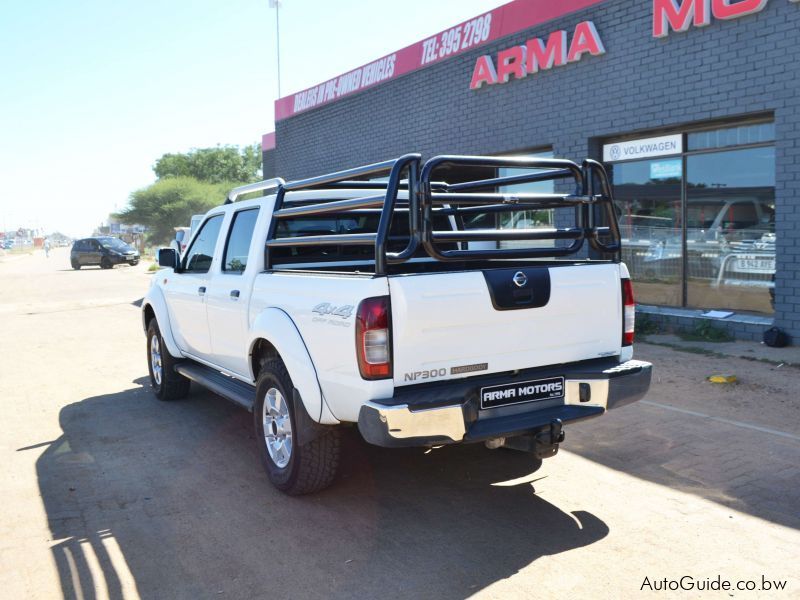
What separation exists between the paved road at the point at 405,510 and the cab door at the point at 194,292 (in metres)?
0.74

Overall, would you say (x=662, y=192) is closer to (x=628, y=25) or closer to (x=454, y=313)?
(x=628, y=25)

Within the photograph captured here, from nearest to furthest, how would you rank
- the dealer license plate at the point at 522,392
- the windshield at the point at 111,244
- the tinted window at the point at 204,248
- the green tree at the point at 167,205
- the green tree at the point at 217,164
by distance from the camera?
1. the dealer license plate at the point at 522,392
2. the tinted window at the point at 204,248
3. the windshield at the point at 111,244
4. the green tree at the point at 167,205
5. the green tree at the point at 217,164

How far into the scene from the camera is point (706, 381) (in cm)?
760

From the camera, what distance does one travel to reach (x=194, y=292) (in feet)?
21.1

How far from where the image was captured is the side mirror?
686cm

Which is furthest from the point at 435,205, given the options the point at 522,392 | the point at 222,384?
the point at 222,384

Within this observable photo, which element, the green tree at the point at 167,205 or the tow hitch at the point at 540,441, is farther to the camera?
the green tree at the point at 167,205

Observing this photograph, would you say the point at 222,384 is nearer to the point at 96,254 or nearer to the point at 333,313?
the point at 333,313

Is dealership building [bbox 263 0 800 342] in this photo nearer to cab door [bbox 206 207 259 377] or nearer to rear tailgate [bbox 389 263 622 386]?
rear tailgate [bbox 389 263 622 386]

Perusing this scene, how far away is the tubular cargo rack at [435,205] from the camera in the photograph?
4.04 meters

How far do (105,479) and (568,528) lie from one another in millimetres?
3144

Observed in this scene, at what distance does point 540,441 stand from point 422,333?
949 mm

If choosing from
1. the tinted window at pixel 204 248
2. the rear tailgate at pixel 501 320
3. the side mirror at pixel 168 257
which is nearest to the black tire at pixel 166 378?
the side mirror at pixel 168 257

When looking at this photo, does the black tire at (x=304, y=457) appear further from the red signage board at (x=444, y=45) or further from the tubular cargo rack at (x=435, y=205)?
the red signage board at (x=444, y=45)
